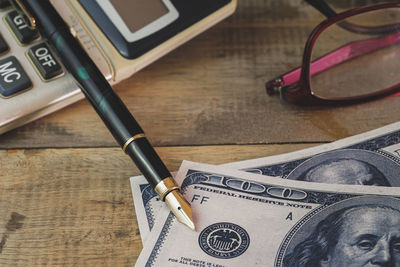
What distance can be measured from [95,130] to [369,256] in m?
0.28

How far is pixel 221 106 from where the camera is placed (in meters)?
0.52

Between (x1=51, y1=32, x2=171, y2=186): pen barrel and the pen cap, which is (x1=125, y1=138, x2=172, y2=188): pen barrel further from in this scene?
the pen cap

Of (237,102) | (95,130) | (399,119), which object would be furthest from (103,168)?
(399,119)

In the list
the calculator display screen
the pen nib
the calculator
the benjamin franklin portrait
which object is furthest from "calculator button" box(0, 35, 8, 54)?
the benjamin franklin portrait

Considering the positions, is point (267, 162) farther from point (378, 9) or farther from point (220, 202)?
point (378, 9)

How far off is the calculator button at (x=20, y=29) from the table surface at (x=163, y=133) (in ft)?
0.26

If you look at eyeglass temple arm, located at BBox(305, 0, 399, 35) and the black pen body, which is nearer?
the black pen body

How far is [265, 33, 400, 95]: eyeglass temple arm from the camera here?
0.52 metres

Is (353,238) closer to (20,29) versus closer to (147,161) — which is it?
(147,161)

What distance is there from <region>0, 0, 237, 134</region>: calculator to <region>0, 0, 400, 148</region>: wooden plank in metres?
0.02

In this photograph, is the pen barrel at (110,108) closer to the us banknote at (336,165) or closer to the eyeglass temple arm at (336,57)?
the us banknote at (336,165)

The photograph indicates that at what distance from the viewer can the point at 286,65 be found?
55 cm

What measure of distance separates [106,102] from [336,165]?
0.71ft

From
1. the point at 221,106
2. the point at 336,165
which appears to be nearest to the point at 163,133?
the point at 221,106
